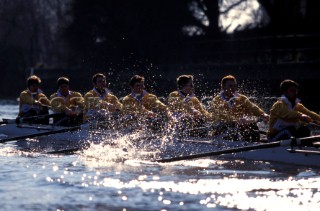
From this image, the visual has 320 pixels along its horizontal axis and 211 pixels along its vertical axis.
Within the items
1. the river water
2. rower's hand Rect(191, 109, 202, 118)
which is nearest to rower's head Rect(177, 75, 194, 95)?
rower's hand Rect(191, 109, 202, 118)

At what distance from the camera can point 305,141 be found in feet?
45.9

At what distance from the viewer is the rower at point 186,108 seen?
1758 centimetres

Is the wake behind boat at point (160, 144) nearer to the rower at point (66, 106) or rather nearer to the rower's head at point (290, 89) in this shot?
the rower at point (66, 106)

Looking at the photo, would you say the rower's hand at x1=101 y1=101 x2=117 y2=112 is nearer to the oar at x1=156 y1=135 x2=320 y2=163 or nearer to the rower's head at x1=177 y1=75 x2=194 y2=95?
the rower's head at x1=177 y1=75 x2=194 y2=95

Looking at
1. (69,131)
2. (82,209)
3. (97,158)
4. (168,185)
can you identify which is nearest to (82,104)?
(69,131)

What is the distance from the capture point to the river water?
1179 centimetres

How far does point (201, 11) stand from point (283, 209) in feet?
119

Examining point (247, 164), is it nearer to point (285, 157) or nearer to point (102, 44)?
point (285, 157)

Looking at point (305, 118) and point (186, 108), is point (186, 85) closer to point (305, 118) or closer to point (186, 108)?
point (186, 108)

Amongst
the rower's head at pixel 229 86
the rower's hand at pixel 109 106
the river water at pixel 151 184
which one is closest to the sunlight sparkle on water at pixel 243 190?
the river water at pixel 151 184

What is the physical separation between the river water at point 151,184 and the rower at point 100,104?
286cm

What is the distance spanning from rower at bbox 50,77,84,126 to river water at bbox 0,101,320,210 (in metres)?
3.79

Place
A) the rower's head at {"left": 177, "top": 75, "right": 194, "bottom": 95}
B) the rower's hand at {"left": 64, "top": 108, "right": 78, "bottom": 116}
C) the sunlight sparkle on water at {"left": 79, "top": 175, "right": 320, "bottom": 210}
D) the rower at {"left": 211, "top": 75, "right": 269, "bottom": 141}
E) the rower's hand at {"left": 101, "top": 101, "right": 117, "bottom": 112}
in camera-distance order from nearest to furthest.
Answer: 1. the sunlight sparkle on water at {"left": 79, "top": 175, "right": 320, "bottom": 210}
2. the rower at {"left": 211, "top": 75, "right": 269, "bottom": 141}
3. the rower's head at {"left": 177, "top": 75, "right": 194, "bottom": 95}
4. the rower's hand at {"left": 101, "top": 101, "right": 117, "bottom": 112}
5. the rower's hand at {"left": 64, "top": 108, "right": 78, "bottom": 116}

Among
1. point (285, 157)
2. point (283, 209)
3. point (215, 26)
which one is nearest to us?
point (283, 209)
